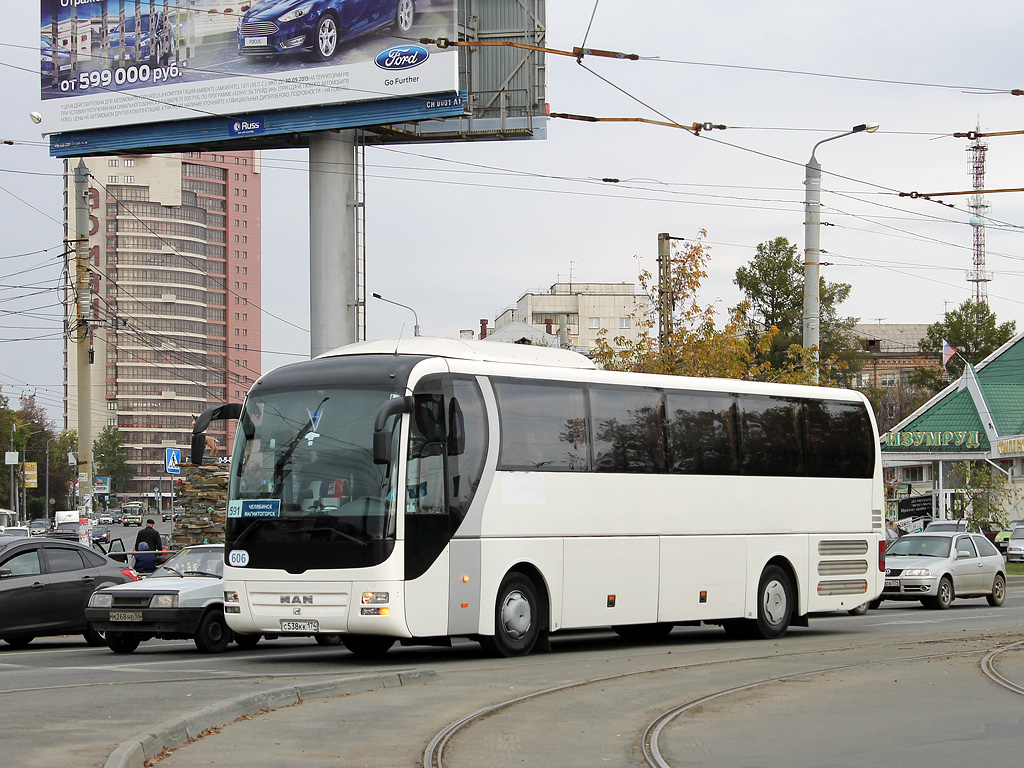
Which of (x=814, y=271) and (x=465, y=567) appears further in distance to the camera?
(x=814, y=271)

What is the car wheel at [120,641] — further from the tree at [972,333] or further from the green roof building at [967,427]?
the tree at [972,333]

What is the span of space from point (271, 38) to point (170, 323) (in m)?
132

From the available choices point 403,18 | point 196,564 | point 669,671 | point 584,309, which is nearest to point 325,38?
point 403,18

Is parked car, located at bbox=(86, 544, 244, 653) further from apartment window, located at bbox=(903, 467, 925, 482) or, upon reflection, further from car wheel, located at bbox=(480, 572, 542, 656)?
apartment window, located at bbox=(903, 467, 925, 482)

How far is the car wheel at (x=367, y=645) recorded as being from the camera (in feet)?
54.1

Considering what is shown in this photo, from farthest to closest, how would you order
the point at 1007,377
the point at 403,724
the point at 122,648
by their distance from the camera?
the point at 1007,377
the point at 122,648
the point at 403,724

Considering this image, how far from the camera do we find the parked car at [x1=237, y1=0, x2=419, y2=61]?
129 feet

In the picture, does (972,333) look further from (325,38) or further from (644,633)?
(644,633)

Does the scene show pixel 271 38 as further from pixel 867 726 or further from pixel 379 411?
pixel 867 726

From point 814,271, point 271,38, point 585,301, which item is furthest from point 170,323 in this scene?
point 814,271

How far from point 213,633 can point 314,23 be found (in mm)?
26843

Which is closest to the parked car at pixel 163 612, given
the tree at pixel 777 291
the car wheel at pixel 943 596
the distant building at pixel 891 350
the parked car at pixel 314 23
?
the car wheel at pixel 943 596

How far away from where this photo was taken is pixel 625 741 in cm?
998

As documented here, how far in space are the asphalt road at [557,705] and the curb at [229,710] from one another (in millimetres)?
135
